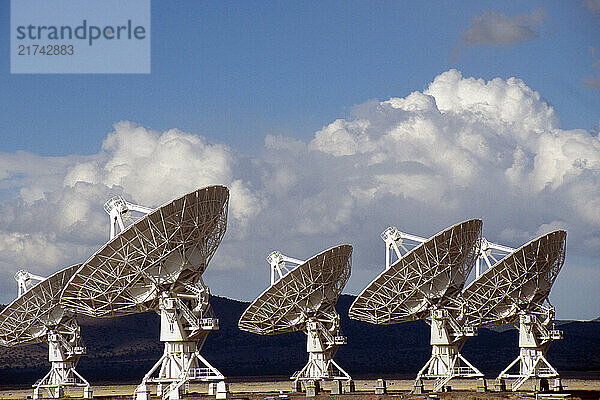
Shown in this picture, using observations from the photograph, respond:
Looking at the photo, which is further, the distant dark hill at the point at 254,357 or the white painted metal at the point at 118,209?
the distant dark hill at the point at 254,357

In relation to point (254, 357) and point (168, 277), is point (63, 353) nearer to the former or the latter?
point (168, 277)

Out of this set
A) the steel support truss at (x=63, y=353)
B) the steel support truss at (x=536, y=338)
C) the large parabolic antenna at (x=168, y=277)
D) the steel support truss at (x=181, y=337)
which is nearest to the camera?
the large parabolic antenna at (x=168, y=277)

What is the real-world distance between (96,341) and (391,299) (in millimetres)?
140973

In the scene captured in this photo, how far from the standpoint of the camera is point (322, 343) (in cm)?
7250

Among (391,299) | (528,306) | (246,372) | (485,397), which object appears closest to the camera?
(485,397)

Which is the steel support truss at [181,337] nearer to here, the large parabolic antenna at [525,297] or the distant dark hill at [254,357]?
→ the large parabolic antenna at [525,297]

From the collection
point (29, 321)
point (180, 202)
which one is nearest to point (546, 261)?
point (180, 202)

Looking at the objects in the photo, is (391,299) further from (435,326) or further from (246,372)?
(246,372)

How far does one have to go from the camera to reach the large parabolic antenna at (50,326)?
7244cm

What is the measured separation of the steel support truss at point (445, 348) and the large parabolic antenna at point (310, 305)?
708 centimetres

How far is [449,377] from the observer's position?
218 feet

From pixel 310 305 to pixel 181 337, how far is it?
53.9 feet

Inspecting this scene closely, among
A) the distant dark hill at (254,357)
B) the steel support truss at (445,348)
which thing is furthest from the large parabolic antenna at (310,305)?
the distant dark hill at (254,357)

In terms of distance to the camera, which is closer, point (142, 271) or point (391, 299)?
point (142, 271)
